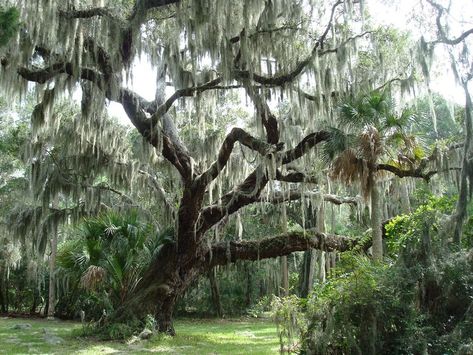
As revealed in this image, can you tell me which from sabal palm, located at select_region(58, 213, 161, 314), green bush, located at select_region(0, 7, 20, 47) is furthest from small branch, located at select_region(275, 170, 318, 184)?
green bush, located at select_region(0, 7, 20, 47)

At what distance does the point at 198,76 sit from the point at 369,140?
3575mm

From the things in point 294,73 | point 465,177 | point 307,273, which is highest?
point 294,73

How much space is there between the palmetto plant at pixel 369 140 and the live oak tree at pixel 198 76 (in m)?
0.54

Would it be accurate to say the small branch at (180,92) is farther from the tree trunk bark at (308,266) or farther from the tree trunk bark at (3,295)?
the tree trunk bark at (3,295)

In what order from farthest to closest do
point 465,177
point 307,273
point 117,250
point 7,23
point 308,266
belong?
1. point 308,266
2. point 307,273
3. point 117,250
4. point 465,177
5. point 7,23

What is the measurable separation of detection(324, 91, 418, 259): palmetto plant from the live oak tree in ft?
1.76

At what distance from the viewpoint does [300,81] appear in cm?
925

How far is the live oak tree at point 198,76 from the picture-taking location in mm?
8156

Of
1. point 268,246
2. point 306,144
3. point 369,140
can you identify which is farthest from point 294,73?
point 268,246

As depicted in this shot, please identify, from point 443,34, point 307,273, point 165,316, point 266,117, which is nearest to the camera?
point 443,34

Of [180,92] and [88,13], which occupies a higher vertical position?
[88,13]

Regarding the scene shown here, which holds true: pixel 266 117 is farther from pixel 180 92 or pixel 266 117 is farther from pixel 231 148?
pixel 180 92

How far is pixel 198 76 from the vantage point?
1002cm

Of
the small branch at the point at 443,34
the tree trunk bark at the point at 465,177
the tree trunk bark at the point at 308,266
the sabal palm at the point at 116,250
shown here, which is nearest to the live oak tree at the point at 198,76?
the sabal palm at the point at 116,250
